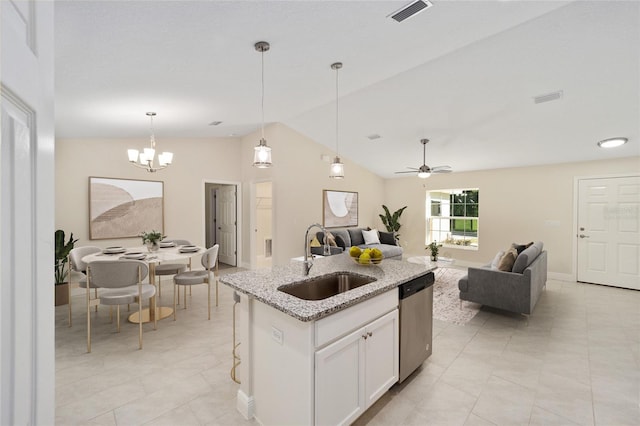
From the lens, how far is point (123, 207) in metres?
4.96

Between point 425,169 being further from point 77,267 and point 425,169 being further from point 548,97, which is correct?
point 77,267

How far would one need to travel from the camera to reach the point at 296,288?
83.4 inches

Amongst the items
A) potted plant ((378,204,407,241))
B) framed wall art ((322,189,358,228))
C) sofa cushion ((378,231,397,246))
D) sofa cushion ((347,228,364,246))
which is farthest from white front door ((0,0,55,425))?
potted plant ((378,204,407,241))

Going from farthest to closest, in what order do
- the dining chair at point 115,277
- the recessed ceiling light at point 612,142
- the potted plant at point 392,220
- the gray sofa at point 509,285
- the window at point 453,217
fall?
1. the potted plant at point 392,220
2. the window at point 453,217
3. the recessed ceiling light at point 612,142
4. the gray sofa at point 509,285
5. the dining chair at point 115,277

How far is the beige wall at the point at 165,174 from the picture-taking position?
4.48m

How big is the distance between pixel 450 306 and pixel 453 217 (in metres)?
3.60

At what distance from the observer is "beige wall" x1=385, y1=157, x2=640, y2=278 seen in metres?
5.59

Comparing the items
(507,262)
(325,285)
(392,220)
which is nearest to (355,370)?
(325,285)

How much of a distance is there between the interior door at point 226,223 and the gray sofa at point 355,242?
1918 millimetres

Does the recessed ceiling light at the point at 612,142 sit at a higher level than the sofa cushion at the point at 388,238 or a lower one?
higher

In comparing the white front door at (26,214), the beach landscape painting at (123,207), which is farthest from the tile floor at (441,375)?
the white front door at (26,214)

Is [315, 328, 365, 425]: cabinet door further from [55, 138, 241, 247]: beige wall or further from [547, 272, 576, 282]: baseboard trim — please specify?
[547, 272, 576, 282]: baseboard trim

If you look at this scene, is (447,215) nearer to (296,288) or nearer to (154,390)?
(296,288)

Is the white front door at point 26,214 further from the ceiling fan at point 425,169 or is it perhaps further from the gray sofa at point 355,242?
the gray sofa at point 355,242
